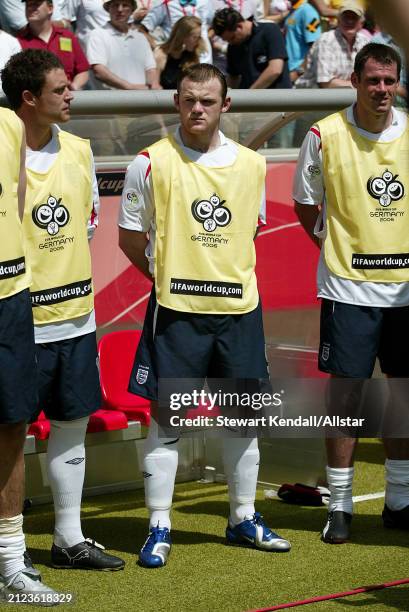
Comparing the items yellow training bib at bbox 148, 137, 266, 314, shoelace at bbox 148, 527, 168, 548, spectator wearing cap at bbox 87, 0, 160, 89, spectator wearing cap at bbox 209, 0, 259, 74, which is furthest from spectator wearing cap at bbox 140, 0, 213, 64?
shoelace at bbox 148, 527, 168, 548

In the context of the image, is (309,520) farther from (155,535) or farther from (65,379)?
(65,379)

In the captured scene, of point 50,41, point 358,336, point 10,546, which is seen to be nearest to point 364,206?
point 358,336

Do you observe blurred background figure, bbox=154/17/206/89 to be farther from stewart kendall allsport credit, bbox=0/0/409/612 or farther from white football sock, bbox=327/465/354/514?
white football sock, bbox=327/465/354/514

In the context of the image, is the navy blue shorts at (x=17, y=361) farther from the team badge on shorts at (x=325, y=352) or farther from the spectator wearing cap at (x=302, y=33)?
the spectator wearing cap at (x=302, y=33)

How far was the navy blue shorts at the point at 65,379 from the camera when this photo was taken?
407cm

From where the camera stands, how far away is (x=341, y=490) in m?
4.65

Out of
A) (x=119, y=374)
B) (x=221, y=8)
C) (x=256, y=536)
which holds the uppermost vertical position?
(x=221, y=8)

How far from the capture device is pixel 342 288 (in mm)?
4543

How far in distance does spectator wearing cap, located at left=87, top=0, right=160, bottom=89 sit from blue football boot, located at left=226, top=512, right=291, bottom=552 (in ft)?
16.0

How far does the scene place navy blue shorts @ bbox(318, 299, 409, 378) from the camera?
4.51 m

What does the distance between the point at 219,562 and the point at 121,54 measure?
5493mm

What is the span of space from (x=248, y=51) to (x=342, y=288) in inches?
195

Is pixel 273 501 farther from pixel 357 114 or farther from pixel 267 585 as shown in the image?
pixel 357 114

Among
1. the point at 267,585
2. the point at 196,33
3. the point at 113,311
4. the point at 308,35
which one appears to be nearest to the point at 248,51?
the point at 196,33
